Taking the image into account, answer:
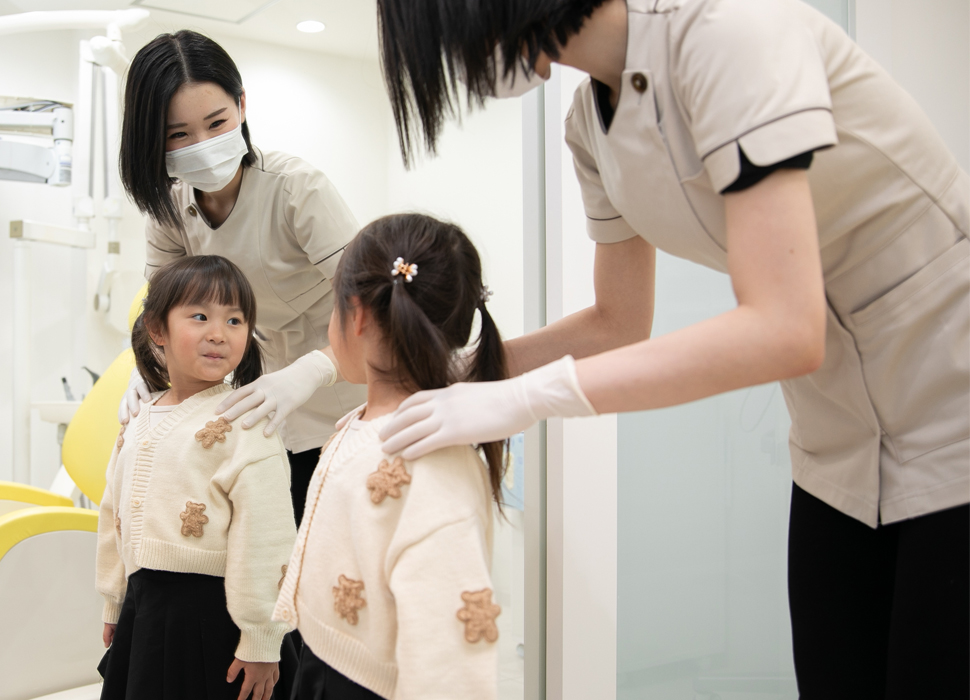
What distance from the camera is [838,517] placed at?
83 centimetres

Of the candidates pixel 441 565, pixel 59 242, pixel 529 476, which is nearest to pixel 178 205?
pixel 529 476

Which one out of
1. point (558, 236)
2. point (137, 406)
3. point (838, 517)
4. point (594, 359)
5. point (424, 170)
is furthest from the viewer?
point (424, 170)

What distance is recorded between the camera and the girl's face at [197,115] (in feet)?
4.07

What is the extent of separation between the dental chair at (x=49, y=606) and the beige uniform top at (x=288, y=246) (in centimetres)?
52

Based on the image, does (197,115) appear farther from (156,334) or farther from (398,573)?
(398,573)

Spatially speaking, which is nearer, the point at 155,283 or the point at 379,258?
the point at 379,258

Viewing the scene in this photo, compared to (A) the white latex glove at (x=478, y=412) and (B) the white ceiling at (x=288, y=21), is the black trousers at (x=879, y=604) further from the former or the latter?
(B) the white ceiling at (x=288, y=21)

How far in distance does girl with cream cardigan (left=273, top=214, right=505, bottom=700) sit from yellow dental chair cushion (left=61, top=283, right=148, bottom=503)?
1.24m

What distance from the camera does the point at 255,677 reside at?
1.15 metres

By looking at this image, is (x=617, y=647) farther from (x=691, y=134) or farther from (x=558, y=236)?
(x=691, y=134)

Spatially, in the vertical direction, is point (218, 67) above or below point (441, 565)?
above

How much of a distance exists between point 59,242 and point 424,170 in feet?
4.76

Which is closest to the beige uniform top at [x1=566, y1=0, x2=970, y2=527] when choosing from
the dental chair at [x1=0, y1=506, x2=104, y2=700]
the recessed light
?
the dental chair at [x1=0, y1=506, x2=104, y2=700]

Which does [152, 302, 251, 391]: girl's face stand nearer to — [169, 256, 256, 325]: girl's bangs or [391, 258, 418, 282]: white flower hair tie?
Result: [169, 256, 256, 325]: girl's bangs
